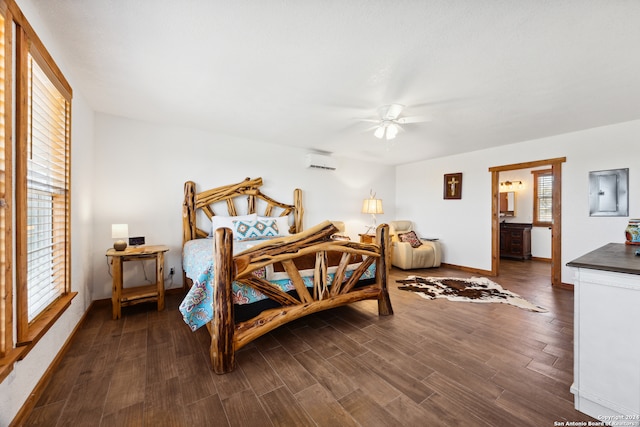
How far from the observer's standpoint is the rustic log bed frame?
1688 mm

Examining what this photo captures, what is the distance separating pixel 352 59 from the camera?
1.91m

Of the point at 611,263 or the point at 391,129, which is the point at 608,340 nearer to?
the point at 611,263

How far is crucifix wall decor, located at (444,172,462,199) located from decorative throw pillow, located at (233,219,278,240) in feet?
11.9

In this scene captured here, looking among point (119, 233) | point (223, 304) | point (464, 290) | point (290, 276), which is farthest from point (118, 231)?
point (464, 290)

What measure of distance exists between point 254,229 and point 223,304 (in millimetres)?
1909

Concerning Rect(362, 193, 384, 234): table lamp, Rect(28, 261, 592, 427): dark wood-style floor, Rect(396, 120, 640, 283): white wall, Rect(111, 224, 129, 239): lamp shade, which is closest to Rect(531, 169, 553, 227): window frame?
Rect(396, 120, 640, 283): white wall

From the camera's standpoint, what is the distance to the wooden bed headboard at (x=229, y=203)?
11.3ft

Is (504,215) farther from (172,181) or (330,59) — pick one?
(172,181)

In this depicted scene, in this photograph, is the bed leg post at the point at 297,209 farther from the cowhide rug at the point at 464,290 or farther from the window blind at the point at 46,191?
the window blind at the point at 46,191

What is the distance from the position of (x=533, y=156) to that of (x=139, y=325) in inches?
229

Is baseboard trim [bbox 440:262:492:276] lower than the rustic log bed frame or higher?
lower

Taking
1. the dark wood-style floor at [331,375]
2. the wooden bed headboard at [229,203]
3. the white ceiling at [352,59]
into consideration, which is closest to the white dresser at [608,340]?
the dark wood-style floor at [331,375]

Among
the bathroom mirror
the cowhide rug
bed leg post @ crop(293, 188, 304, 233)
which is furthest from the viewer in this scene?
the bathroom mirror

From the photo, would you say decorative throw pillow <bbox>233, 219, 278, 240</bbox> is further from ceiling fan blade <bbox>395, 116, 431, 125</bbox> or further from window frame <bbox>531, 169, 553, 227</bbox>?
window frame <bbox>531, 169, 553, 227</bbox>
